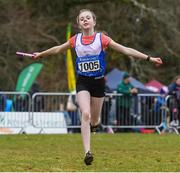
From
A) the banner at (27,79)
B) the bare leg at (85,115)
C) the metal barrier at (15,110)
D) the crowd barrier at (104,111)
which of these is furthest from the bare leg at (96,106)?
the banner at (27,79)

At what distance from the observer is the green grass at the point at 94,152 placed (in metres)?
9.16

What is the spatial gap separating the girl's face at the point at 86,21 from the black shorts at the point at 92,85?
0.74 metres

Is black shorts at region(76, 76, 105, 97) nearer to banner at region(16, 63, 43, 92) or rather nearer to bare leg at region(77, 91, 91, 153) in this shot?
bare leg at region(77, 91, 91, 153)

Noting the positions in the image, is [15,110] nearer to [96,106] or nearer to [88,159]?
[96,106]

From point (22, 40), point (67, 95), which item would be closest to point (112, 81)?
point (67, 95)

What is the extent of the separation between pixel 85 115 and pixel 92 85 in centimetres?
52

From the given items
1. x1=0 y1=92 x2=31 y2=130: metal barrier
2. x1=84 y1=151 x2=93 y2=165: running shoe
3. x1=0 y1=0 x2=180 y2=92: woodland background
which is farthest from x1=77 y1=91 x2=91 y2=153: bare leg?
x1=0 y1=0 x2=180 y2=92: woodland background

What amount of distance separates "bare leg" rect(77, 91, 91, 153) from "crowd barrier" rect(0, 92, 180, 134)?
9.44m

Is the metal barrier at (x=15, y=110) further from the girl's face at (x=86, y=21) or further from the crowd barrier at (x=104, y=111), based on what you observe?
the girl's face at (x=86, y=21)

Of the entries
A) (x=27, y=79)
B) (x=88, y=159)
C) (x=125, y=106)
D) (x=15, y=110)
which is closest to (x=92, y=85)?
(x=88, y=159)

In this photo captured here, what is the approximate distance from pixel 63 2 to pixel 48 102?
42.2 ft

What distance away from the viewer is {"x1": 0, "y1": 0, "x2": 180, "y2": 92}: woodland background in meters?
32.8

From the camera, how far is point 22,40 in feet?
118

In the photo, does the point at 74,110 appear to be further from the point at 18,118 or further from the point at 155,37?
the point at 155,37
